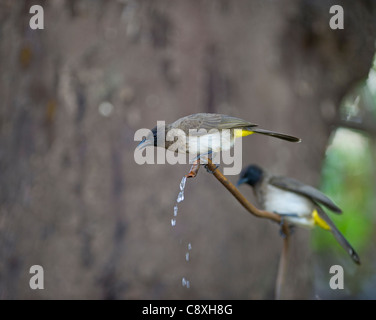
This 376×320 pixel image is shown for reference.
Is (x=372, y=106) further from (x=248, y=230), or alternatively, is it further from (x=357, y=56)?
(x=248, y=230)

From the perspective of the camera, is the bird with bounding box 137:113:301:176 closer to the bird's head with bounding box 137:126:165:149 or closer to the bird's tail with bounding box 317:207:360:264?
the bird's head with bounding box 137:126:165:149

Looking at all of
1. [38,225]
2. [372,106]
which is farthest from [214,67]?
[372,106]

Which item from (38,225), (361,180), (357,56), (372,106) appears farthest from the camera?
(361,180)

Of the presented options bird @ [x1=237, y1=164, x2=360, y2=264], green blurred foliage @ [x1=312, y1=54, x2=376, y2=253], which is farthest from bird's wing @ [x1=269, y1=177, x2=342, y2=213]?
green blurred foliage @ [x1=312, y1=54, x2=376, y2=253]

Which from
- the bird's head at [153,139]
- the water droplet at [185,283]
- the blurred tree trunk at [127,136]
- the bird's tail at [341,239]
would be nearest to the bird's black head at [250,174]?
the blurred tree trunk at [127,136]

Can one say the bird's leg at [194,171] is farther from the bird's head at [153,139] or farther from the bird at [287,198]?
the bird at [287,198]
